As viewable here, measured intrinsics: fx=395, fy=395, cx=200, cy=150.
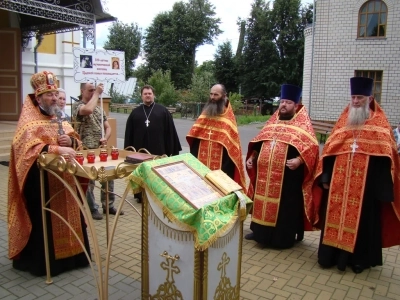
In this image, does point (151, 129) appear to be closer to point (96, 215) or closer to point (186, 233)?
point (96, 215)

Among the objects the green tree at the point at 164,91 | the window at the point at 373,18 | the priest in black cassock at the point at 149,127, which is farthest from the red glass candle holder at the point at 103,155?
the green tree at the point at 164,91

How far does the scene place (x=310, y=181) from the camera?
14.6 ft

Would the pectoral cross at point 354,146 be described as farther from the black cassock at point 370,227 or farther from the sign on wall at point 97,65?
the sign on wall at point 97,65

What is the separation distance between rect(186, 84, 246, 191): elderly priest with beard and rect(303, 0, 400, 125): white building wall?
43.5ft

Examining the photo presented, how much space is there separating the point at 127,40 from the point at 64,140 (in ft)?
147

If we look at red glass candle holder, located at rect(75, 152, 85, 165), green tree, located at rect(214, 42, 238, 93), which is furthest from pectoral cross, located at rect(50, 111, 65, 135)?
green tree, located at rect(214, 42, 238, 93)

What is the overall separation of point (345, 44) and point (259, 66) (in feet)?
58.2

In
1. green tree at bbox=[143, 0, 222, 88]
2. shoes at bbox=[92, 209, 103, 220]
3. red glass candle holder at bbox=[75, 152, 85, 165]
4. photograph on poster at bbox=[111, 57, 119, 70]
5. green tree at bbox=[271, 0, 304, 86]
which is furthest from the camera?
green tree at bbox=[143, 0, 222, 88]

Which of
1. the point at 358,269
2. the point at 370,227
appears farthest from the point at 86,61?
the point at 358,269

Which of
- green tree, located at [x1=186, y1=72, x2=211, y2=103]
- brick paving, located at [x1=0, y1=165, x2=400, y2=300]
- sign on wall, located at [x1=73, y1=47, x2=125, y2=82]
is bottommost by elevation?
brick paving, located at [x1=0, y1=165, x2=400, y2=300]

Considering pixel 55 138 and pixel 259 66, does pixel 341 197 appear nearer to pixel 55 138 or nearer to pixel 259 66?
pixel 55 138

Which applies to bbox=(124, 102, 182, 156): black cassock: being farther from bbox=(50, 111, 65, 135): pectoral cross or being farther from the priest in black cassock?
bbox=(50, 111, 65, 135): pectoral cross

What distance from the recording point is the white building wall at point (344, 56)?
16.2 m

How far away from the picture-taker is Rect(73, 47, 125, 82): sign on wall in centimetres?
404
